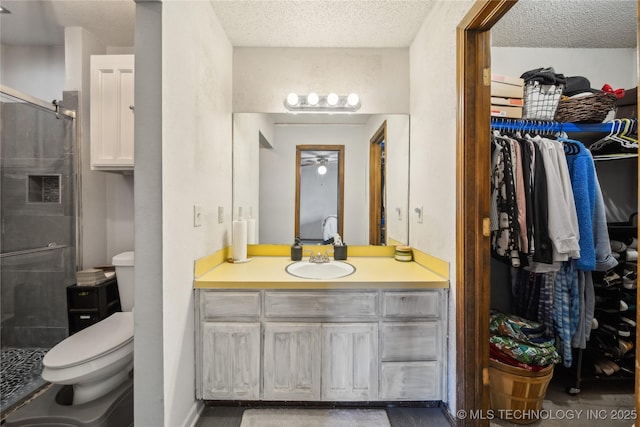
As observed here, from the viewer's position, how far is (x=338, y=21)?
1879 mm

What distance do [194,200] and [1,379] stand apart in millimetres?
1910

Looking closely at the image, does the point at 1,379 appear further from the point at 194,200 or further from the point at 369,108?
the point at 369,108

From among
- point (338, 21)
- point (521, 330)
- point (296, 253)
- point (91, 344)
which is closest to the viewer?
point (91, 344)

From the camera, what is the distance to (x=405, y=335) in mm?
1563

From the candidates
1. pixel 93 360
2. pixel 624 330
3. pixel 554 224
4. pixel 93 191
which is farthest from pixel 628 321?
pixel 93 191

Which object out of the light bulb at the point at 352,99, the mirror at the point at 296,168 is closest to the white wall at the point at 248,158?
the mirror at the point at 296,168

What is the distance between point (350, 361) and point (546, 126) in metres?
1.91

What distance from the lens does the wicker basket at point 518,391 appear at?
154 cm

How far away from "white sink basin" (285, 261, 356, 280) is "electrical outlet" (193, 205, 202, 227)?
2.03 feet

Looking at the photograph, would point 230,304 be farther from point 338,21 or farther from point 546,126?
point 546,126

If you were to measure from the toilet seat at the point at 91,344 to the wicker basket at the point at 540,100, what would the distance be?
2794mm

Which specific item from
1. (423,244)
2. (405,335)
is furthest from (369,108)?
(405,335)

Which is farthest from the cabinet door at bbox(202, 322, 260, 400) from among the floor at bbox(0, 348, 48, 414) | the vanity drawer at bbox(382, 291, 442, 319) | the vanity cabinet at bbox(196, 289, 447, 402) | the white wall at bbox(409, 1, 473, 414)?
the floor at bbox(0, 348, 48, 414)

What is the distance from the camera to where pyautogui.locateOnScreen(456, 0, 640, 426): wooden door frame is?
1385 mm
